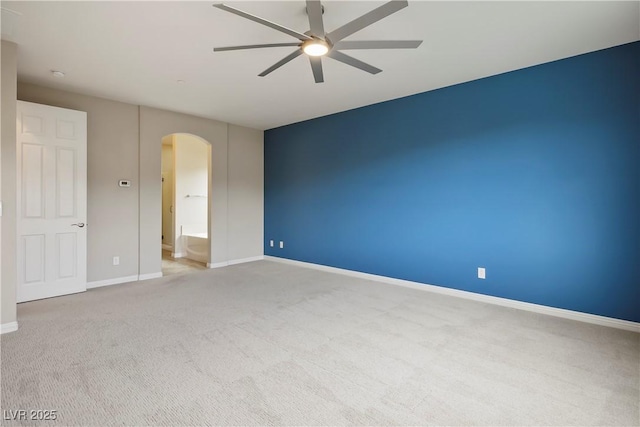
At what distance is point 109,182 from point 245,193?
236 centimetres

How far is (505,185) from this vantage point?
3.59 meters

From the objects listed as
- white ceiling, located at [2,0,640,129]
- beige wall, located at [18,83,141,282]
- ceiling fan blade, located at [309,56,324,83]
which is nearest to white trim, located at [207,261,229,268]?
beige wall, located at [18,83,141,282]

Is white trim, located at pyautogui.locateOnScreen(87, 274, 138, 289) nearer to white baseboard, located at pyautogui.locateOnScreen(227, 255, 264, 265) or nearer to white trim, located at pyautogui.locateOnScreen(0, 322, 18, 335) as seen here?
white trim, located at pyautogui.locateOnScreen(0, 322, 18, 335)

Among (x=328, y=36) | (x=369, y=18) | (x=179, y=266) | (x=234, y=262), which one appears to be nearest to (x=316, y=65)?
(x=328, y=36)

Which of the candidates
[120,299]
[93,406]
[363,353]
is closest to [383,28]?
[363,353]

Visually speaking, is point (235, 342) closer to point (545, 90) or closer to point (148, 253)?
point (148, 253)

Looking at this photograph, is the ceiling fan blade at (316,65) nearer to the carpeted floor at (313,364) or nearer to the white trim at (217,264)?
the carpeted floor at (313,364)

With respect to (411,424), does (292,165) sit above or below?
above

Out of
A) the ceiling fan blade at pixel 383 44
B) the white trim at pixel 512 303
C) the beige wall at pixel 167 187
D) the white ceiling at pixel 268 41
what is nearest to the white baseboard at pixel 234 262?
the white trim at pixel 512 303

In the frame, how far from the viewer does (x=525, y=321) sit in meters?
3.11

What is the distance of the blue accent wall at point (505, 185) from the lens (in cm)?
298

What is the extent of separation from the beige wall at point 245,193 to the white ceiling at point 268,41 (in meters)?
1.85

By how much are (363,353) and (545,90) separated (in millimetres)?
3289

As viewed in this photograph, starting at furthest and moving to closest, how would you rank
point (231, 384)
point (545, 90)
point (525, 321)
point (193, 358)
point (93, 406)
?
point (545, 90), point (525, 321), point (193, 358), point (231, 384), point (93, 406)
